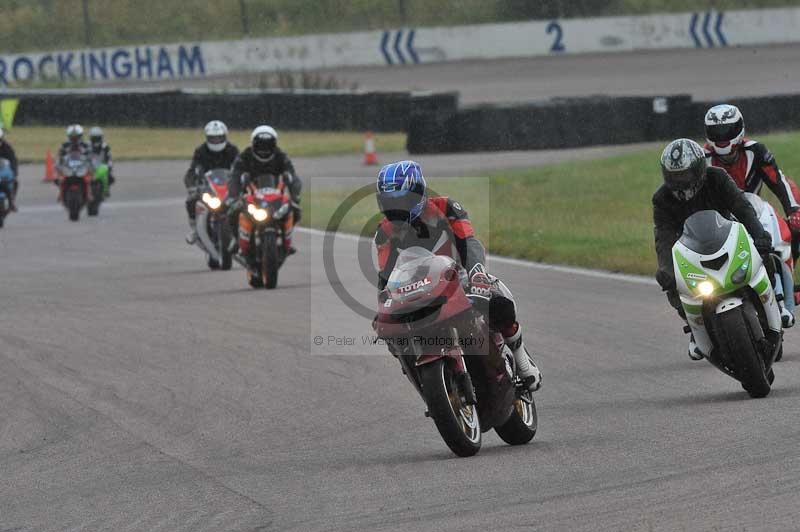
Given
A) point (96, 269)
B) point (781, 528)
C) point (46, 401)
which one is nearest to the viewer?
point (781, 528)

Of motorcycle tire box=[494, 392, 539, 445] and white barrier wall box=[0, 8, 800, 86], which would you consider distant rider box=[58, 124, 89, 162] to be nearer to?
motorcycle tire box=[494, 392, 539, 445]

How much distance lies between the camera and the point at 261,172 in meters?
17.0

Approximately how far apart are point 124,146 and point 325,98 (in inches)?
245

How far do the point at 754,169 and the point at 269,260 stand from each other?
6.96m

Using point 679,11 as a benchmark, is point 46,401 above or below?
below

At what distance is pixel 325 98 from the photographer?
129ft

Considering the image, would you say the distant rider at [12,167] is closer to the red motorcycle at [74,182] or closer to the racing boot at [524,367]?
the red motorcycle at [74,182]

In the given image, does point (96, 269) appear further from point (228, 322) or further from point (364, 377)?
point (364, 377)

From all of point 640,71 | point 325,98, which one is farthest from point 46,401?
point 640,71

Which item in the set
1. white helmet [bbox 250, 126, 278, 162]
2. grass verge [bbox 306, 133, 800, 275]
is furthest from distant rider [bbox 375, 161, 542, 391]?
white helmet [bbox 250, 126, 278, 162]

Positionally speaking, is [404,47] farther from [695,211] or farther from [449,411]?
[449,411]

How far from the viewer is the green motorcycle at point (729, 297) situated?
8.49m

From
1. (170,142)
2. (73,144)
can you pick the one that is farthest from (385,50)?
(73,144)

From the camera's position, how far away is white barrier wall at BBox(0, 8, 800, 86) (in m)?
49.5
